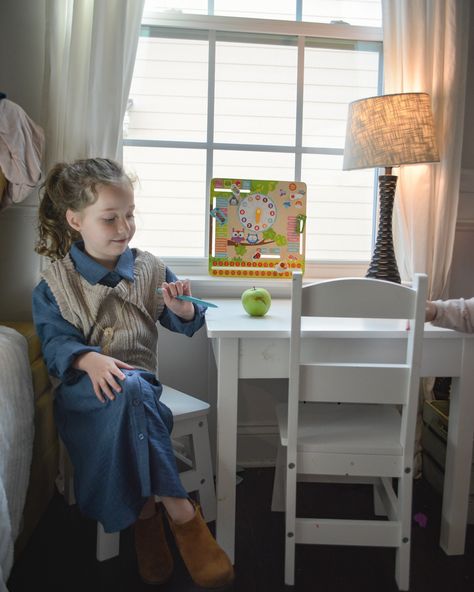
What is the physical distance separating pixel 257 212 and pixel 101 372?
916mm

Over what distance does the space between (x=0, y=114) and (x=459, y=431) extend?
61.7 inches

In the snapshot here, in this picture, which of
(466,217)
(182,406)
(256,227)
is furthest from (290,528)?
(466,217)

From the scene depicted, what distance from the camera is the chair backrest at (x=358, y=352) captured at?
4.29 ft

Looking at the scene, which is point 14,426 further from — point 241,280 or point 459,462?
point 459,462

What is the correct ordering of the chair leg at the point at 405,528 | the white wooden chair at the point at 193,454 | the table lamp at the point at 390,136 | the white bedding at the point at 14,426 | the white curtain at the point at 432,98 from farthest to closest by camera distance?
the white curtain at the point at 432,98 < the table lamp at the point at 390,136 < the white wooden chair at the point at 193,454 < the chair leg at the point at 405,528 < the white bedding at the point at 14,426

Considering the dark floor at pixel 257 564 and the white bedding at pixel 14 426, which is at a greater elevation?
the white bedding at pixel 14 426

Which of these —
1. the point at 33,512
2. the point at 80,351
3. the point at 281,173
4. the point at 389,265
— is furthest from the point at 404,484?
the point at 281,173

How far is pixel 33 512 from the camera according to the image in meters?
1.60

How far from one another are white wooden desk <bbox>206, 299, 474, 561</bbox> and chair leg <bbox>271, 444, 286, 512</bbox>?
0.30m

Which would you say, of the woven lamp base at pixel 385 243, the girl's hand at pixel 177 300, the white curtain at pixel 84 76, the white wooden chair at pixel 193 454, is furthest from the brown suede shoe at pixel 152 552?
the white curtain at pixel 84 76

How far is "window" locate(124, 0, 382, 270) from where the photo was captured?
6.75 ft

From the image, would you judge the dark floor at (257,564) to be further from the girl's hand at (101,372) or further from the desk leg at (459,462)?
the girl's hand at (101,372)

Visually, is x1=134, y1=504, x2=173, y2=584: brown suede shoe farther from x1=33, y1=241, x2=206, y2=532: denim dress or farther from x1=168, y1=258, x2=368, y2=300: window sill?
x1=168, y1=258, x2=368, y2=300: window sill

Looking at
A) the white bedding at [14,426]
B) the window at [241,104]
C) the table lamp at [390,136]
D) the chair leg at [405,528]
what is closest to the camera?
the white bedding at [14,426]
